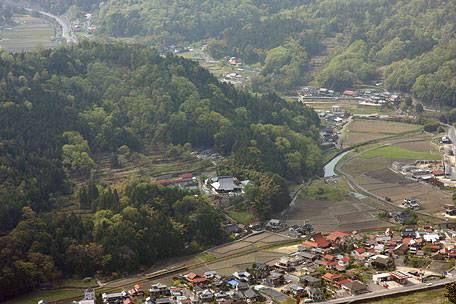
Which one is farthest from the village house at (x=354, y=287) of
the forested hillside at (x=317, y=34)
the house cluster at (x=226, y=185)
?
the forested hillside at (x=317, y=34)

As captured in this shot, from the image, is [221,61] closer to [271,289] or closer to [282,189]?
[282,189]

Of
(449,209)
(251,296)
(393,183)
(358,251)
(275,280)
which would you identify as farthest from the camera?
(393,183)

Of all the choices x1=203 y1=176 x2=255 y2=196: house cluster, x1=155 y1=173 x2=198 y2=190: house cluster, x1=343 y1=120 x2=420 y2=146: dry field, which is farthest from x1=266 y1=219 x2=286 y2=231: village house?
x1=343 y1=120 x2=420 y2=146: dry field

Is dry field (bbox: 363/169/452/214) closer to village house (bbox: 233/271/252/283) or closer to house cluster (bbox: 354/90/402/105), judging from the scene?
village house (bbox: 233/271/252/283)

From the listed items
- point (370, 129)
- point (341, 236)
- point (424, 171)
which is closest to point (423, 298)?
point (341, 236)

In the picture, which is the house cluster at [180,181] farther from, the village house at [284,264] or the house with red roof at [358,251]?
the house with red roof at [358,251]

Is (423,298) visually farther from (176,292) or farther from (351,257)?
(176,292)
